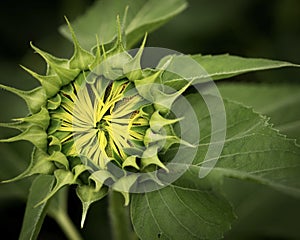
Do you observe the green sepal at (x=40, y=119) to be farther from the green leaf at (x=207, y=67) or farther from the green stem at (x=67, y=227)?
the green stem at (x=67, y=227)

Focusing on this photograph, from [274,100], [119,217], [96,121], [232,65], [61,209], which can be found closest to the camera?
[96,121]

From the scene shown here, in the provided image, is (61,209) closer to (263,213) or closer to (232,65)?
(263,213)

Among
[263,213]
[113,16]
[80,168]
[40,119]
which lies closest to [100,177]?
[80,168]

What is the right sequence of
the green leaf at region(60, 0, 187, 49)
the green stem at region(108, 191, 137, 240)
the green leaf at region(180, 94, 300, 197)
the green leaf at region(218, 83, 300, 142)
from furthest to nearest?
the green leaf at region(218, 83, 300, 142) → the green leaf at region(60, 0, 187, 49) → the green stem at region(108, 191, 137, 240) → the green leaf at region(180, 94, 300, 197)

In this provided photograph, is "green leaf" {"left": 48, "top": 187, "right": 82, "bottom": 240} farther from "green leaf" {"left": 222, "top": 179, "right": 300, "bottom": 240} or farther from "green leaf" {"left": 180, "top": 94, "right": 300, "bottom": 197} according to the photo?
"green leaf" {"left": 180, "top": 94, "right": 300, "bottom": 197}

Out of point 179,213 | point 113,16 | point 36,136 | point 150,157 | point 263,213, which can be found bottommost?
point 263,213

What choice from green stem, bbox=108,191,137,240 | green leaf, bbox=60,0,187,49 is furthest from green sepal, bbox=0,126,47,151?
green leaf, bbox=60,0,187,49

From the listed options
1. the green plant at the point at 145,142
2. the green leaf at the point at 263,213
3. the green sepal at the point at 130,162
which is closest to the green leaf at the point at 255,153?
the green plant at the point at 145,142
